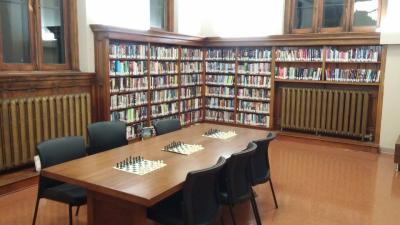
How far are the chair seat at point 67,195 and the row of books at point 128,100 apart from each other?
270 cm

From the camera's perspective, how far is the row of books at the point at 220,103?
7730 mm

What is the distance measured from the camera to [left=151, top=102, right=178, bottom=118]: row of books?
660 cm

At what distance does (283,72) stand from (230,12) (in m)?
1.85

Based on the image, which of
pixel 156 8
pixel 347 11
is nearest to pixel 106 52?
pixel 156 8

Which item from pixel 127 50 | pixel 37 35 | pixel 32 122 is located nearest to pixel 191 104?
pixel 127 50

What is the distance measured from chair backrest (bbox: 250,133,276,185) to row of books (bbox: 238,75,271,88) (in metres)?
3.71

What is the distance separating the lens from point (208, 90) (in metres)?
7.94

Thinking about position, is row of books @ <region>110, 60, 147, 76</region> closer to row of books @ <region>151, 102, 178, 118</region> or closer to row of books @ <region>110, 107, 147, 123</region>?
row of books @ <region>110, 107, 147, 123</region>

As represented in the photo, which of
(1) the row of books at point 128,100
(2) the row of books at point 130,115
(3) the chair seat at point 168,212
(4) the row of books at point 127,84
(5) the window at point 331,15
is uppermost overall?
(5) the window at point 331,15

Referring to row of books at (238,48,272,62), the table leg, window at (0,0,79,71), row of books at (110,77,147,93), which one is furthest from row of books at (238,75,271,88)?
the table leg

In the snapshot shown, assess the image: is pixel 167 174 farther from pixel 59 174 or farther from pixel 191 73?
pixel 191 73

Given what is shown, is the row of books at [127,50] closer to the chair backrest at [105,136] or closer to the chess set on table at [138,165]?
the chair backrest at [105,136]

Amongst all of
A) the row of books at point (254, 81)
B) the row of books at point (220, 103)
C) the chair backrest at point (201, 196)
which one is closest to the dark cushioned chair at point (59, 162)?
the chair backrest at point (201, 196)

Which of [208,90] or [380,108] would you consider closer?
[380,108]
